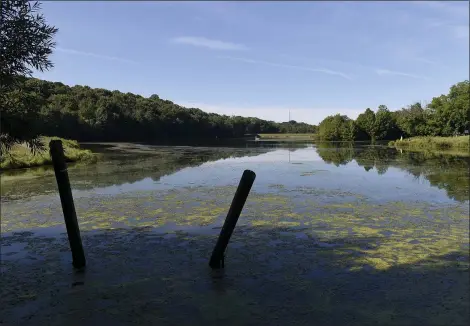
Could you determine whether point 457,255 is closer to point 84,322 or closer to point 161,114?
point 84,322

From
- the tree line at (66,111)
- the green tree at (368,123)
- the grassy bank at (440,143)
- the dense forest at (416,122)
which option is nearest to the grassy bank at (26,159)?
the tree line at (66,111)

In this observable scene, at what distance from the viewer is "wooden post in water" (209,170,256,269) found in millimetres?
7211

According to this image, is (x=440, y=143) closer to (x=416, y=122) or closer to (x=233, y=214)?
(x=416, y=122)

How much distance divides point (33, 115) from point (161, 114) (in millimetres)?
115001

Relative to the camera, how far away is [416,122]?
8269 cm

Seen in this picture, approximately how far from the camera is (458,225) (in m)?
11.6

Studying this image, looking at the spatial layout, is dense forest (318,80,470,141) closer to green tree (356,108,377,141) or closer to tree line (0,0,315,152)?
green tree (356,108,377,141)

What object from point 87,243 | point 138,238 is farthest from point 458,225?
point 87,243

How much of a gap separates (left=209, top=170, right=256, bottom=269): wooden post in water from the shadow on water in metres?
0.27

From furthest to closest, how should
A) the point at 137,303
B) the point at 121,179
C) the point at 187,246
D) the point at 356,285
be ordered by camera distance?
the point at 121,179, the point at 187,246, the point at 356,285, the point at 137,303

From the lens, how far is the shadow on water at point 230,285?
6031mm

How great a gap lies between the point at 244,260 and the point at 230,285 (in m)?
1.32

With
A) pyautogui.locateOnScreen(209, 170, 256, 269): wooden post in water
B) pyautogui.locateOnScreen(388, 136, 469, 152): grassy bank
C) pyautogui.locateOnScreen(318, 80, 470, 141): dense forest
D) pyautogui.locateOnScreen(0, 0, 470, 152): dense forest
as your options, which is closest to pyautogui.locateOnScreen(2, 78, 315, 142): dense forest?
pyautogui.locateOnScreen(0, 0, 470, 152): dense forest

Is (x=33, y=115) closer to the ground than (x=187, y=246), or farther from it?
farther from it
